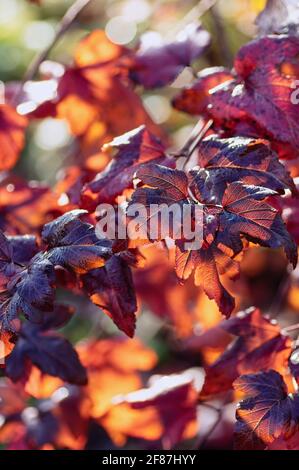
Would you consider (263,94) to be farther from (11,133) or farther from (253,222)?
(11,133)

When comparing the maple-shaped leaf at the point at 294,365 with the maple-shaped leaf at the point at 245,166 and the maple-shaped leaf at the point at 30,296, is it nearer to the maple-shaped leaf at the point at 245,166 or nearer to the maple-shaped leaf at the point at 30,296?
the maple-shaped leaf at the point at 245,166

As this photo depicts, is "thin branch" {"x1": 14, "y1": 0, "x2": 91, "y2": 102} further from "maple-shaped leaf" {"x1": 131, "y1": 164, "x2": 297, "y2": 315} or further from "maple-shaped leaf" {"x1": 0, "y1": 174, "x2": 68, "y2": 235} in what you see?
"maple-shaped leaf" {"x1": 131, "y1": 164, "x2": 297, "y2": 315}

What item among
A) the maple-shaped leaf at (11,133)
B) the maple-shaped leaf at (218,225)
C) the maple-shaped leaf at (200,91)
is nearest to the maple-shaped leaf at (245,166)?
the maple-shaped leaf at (218,225)

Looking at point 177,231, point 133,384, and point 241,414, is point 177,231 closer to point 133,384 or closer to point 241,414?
point 241,414

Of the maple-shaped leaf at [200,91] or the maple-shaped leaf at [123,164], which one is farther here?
the maple-shaped leaf at [200,91]

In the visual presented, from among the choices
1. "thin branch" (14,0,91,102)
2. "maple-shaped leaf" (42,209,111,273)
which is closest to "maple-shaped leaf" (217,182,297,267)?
"maple-shaped leaf" (42,209,111,273)

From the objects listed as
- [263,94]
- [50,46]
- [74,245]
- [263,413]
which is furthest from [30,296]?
[50,46]
